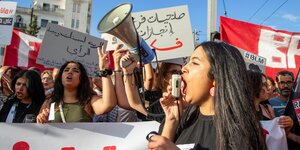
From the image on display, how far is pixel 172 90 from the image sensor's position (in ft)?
5.78

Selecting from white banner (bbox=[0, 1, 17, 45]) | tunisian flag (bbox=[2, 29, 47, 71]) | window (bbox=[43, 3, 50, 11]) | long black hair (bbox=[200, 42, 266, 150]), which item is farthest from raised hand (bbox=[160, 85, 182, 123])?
window (bbox=[43, 3, 50, 11])

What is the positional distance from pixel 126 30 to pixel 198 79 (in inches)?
43.5

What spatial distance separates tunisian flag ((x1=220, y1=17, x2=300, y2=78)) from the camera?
4.86 m

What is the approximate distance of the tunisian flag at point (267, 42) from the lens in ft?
15.9

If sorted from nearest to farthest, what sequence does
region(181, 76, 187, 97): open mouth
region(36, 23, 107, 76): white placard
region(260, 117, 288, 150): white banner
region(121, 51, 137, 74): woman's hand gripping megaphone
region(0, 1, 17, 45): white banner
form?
region(181, 76, 187, 97): open mouth < region(260, 117, 288, 150): white banner < region(121, 51, 137, 74): woman's hand gripping megaphone < region(36, 23, 107, 76): white placard < region(0, 1, 17, 45): white banner

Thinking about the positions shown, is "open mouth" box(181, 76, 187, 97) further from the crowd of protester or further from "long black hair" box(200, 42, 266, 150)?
"long black hair" box(200, 42, 266, 150)

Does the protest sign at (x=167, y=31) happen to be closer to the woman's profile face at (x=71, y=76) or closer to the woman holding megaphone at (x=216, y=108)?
the woman's profile face at (x=71, y=76)

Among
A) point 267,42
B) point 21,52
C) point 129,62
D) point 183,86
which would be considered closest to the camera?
point 183,86

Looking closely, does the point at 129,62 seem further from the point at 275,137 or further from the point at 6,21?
the point at 6,21

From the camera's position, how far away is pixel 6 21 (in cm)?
593

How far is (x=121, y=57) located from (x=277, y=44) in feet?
10.2

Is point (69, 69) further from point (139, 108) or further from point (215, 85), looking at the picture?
point (215, 85)

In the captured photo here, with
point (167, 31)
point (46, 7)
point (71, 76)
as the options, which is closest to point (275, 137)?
point (71, 76)

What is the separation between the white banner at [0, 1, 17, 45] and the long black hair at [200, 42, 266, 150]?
476 cm
